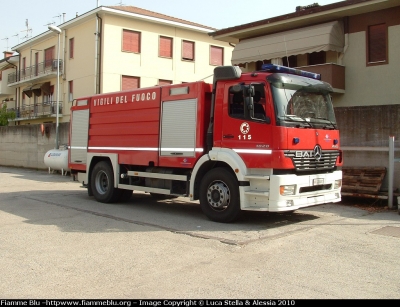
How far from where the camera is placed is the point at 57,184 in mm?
16656

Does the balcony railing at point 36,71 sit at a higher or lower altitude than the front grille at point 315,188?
higher

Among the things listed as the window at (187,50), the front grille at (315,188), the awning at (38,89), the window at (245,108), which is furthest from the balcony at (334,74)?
the awning at (38,89)

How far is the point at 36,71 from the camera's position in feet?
119

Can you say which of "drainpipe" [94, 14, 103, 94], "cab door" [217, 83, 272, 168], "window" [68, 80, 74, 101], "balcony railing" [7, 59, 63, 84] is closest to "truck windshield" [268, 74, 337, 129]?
"cab door" [217, 83, 272, 168]

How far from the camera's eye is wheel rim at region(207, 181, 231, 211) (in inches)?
327

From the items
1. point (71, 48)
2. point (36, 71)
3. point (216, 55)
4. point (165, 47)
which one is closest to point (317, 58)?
point (165, 47)

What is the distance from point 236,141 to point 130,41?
21723mm

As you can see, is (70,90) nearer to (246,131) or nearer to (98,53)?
(98,53)

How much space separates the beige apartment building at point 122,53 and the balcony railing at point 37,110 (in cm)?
17

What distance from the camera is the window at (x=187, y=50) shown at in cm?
3062

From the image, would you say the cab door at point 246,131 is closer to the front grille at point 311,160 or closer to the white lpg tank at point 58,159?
the front grille at point 311,160

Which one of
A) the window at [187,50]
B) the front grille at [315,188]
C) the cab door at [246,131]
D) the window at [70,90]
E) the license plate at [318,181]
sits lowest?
the front grille at [315,188]

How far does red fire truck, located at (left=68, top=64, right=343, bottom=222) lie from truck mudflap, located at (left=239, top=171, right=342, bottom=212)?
18 mm

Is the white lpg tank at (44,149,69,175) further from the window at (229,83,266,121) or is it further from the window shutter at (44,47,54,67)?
the window shutter at (44,47,54,67)
